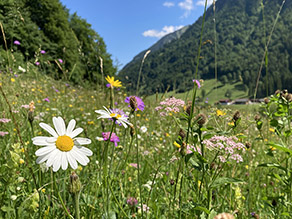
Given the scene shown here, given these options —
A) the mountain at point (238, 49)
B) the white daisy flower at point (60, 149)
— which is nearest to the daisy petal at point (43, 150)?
the white daisy flower at point (60, 149)

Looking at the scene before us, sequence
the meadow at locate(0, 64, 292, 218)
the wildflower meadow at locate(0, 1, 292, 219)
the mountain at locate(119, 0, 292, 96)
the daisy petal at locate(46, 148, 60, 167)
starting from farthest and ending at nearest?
1. the mountain at locate(119, 0, 292, 96)
2. the meadow at locate(0, 64, 292, 218)
3. the wildflower meadow at locate(0, 1, 292, 219)
4. the daisy petal at locate(46, 148, 60, 167)

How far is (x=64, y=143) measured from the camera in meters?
0.76

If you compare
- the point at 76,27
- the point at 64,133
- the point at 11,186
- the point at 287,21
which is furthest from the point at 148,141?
the point at 287,21

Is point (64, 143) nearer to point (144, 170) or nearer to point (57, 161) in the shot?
point (57, 161)

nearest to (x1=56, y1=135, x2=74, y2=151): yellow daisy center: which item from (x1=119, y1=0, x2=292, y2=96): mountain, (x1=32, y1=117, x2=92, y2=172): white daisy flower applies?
(x1=32, y1=117, x2=92, y2=172): white daisy flower

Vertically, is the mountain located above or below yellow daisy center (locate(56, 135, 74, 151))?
above

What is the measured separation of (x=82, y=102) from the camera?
5578 mm

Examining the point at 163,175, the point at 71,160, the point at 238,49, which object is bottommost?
the point at 163,175

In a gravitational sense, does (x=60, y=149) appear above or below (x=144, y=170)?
above

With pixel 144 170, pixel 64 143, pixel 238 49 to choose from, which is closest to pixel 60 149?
pixel 64 143

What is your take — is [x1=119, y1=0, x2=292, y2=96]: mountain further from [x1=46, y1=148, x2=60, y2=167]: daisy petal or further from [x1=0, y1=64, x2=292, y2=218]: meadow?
[x1=46, y1=148, x2=60, y2=167]: daisy petal

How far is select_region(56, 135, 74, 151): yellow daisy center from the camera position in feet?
2.50

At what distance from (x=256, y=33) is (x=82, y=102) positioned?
7720 inches

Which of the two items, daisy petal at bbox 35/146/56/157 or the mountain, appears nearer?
daisy petal at bbox 35/146/56/157
